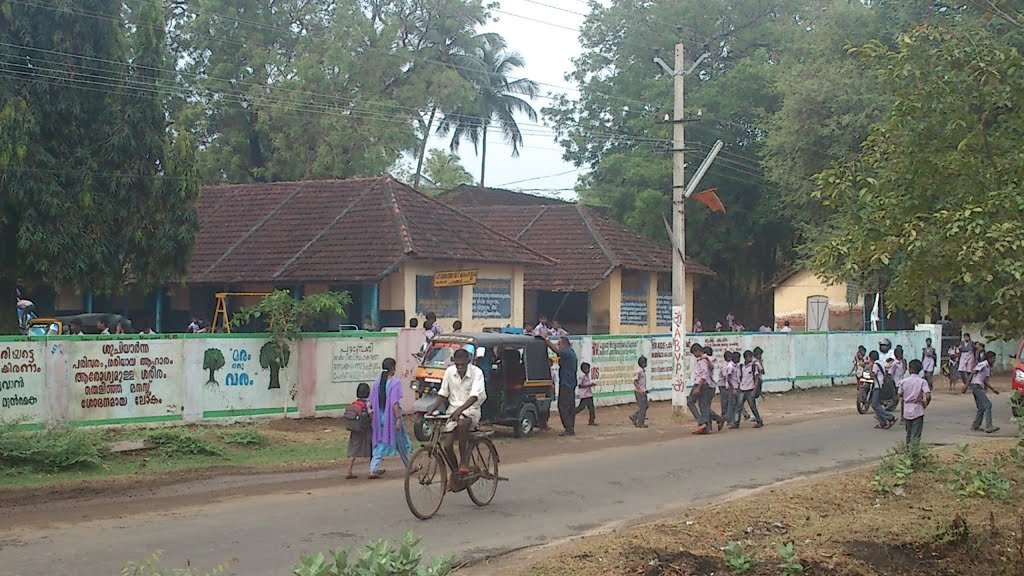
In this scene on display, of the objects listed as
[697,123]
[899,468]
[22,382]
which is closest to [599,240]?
[697,123]

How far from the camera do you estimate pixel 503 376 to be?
58.6 feet

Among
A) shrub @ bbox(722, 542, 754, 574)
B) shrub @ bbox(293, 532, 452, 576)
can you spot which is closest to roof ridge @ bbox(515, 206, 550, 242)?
shrub @ bbox(722, 542, 754, 574)

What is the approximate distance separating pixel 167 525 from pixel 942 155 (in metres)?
8.40

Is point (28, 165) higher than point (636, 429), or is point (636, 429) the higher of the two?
point (28, 165)

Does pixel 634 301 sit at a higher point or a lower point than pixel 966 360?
higher

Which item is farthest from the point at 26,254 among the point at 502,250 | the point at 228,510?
the point at 502,250

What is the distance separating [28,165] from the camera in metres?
17.7

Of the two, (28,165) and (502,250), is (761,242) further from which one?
(28,165)

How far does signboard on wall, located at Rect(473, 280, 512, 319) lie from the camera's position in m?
27.5

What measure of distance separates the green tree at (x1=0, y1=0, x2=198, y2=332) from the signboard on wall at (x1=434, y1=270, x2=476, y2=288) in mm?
6627

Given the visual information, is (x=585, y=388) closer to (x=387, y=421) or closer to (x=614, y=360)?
(x=614, y=360)

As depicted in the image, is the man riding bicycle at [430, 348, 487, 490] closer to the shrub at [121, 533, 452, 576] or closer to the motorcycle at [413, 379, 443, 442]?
the shrub at [121, 533, 452, 576]

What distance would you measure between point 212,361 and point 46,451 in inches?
165

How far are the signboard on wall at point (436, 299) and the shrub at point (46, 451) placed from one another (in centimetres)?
1219
